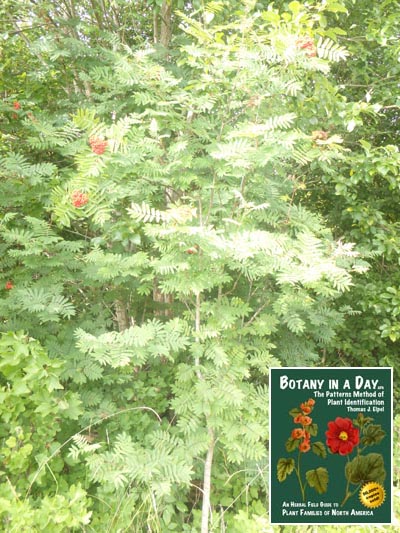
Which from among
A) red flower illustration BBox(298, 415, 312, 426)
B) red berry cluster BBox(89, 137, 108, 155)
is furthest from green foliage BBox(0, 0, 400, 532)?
red flower illustration BBox(298, 415, 312, 426)

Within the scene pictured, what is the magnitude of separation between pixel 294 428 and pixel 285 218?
1.02 m

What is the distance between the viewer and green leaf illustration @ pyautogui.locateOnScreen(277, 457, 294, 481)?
5.57ft

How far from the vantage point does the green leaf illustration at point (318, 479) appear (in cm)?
170

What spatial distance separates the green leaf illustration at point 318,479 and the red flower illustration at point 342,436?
3.9 inches

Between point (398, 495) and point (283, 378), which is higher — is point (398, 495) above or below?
below

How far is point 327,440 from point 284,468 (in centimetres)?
21

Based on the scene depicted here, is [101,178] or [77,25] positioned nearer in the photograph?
[101,178]

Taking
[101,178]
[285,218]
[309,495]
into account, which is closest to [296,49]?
[285,218]

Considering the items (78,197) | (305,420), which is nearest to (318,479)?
(305,420)

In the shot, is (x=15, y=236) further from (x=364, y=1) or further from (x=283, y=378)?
(x=364, y=1)

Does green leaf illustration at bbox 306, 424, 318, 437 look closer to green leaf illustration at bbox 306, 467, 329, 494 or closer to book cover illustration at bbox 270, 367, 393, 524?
book cover illustration at bbox 270, 367, 393, 524

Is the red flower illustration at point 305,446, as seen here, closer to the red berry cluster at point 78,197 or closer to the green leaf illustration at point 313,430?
the green leaf illustration at point 313,430

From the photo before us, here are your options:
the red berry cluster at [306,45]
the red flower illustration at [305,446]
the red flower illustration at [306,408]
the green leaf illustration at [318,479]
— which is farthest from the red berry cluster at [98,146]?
the green leaf illustration at [318,479]

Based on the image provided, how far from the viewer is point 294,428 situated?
1.71 m
